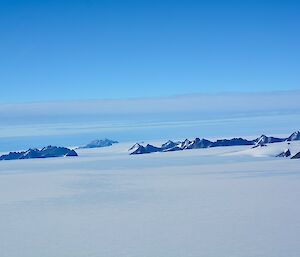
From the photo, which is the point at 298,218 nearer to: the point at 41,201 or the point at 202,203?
the point at 202,203

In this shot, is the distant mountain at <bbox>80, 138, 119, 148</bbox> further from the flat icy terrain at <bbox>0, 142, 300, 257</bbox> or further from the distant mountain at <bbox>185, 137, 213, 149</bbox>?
the flat icy terrain at <bbox>0, 142, 300, 257</bbox>

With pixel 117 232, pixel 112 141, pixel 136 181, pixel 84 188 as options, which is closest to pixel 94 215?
pixel 117 232

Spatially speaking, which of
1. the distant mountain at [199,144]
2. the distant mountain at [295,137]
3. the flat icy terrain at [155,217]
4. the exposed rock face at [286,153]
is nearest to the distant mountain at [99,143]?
the distant mountain at [199,144]

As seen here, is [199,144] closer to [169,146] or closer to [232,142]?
[232,142]

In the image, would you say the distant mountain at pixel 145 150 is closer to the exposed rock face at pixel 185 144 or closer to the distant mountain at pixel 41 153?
the exposed rock face at pixel 185 144

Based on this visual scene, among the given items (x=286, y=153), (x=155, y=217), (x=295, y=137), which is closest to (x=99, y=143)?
(x=295, y=137)

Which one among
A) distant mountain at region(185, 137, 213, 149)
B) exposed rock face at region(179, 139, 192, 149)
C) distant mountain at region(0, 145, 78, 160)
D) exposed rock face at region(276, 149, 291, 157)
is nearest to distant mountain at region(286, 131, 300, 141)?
distant mountain at region(185, 137, 213, 149)
